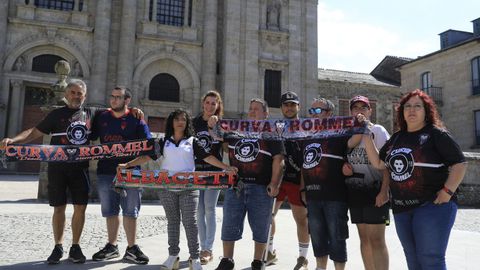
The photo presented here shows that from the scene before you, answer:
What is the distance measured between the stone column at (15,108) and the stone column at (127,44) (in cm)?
531

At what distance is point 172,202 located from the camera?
4.65 m

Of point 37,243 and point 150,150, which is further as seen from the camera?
point 37,243

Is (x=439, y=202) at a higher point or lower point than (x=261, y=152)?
lower

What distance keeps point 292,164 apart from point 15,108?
2140cm

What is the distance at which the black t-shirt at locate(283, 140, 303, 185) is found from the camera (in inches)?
203

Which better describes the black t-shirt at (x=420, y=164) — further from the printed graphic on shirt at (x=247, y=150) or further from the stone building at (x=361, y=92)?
the stone building at (x=361, y=92)

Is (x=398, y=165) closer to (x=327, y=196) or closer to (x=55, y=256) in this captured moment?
(x=327, y=196)

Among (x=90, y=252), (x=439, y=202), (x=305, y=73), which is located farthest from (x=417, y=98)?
(x=305, y=73)

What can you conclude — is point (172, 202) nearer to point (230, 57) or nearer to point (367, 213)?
point (367, 213)

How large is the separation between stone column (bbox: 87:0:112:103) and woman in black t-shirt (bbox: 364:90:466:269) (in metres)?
21.4

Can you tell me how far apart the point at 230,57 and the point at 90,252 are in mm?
20339

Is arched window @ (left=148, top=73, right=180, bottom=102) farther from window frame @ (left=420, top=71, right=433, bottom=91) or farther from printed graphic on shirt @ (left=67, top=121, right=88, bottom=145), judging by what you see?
window frame @ (left=420, top=71, right=433, bottom=91)

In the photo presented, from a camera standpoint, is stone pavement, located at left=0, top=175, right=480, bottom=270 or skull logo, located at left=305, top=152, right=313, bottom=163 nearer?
skull logo, located at left=305, top=152, right=313, bottom=163

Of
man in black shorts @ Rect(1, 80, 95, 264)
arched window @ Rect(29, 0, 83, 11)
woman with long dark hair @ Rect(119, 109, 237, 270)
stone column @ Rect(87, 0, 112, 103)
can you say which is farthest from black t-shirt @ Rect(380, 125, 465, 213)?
arched window @ Rect(29, 0, 83, 11)
